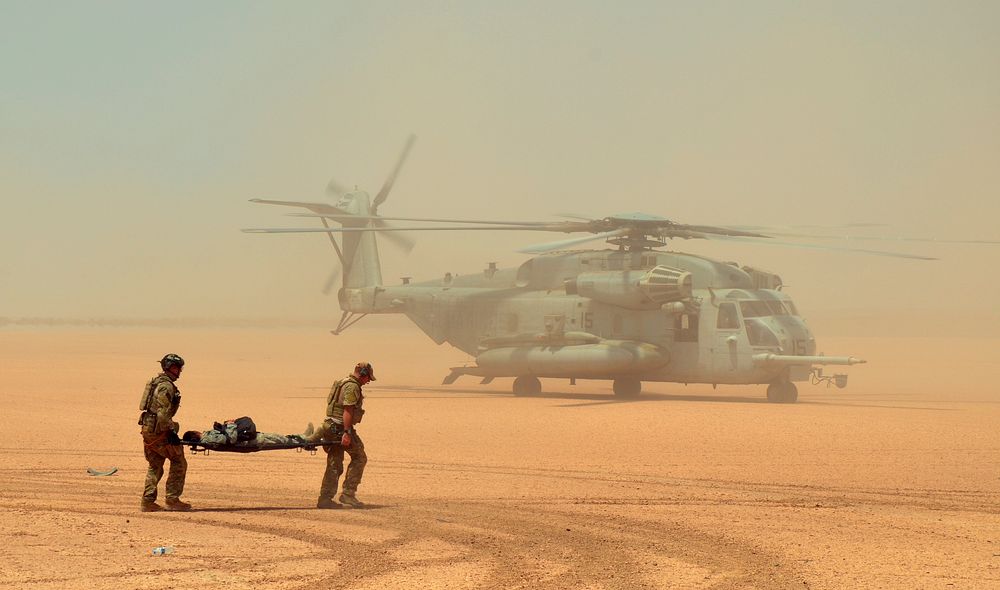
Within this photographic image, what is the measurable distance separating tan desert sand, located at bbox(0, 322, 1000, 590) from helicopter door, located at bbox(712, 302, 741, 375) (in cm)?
92

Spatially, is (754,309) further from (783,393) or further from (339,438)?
(339,438)

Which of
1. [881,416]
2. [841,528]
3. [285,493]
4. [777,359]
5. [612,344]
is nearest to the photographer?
[841,528]

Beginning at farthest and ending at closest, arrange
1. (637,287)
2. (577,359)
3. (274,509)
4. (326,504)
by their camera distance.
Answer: (577,359) → (637,287) → (326,504) → (274,509)

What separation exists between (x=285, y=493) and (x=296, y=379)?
23.0m

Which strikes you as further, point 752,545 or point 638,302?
point 638,302

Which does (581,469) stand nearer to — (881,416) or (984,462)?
(984,462)

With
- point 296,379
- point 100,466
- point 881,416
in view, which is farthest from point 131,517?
point 296,379

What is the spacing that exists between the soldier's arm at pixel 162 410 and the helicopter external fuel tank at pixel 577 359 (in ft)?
52.0

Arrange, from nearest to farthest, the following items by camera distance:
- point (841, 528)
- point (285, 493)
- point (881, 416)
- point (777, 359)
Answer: point (841, 528), point (285, 493), point (881, 416), point (777, 359)

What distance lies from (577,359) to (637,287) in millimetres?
2113

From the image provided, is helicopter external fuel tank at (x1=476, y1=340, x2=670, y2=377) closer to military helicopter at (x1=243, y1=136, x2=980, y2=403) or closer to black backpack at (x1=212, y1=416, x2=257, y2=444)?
military helicopter at (x1=243, y1=136, x2=980, y2=403)

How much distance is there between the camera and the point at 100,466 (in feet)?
53.0

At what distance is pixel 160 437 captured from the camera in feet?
40.3

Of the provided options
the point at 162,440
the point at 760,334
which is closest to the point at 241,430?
the point at 162,440
